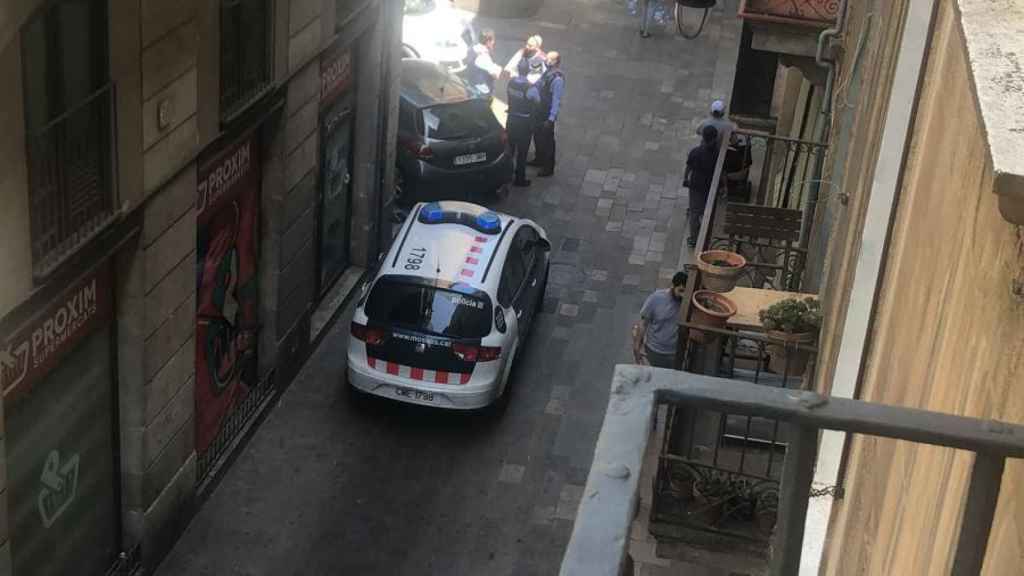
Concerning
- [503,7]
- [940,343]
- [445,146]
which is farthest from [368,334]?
[503,7]

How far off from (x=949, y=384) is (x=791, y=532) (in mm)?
874

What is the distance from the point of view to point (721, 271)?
11.9 meters

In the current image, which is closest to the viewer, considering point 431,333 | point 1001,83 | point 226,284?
point 1001,83

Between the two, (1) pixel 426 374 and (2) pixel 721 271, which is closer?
(2) pixel 721 271

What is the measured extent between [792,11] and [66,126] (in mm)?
8109

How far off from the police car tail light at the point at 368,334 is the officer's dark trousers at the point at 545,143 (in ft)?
27.6

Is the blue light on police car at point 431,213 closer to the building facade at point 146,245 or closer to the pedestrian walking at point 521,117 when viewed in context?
the building facade at point 146,245

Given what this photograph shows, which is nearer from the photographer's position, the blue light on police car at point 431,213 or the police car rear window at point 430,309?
the police car rear window at point 430,309

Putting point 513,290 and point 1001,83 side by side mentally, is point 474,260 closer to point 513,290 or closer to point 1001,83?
point 513,290

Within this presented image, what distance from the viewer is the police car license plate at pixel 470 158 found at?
2098cm

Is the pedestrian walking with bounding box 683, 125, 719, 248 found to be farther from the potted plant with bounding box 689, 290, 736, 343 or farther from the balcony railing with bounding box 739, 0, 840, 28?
the potted plant with bounding box 689, 290, 736, 343

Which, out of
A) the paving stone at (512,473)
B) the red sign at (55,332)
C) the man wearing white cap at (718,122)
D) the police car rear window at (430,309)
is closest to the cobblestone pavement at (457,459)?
the paving stone at (512,473)

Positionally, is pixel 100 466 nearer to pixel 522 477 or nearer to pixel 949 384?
pixel 522 477

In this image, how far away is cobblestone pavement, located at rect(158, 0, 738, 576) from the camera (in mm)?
13250
